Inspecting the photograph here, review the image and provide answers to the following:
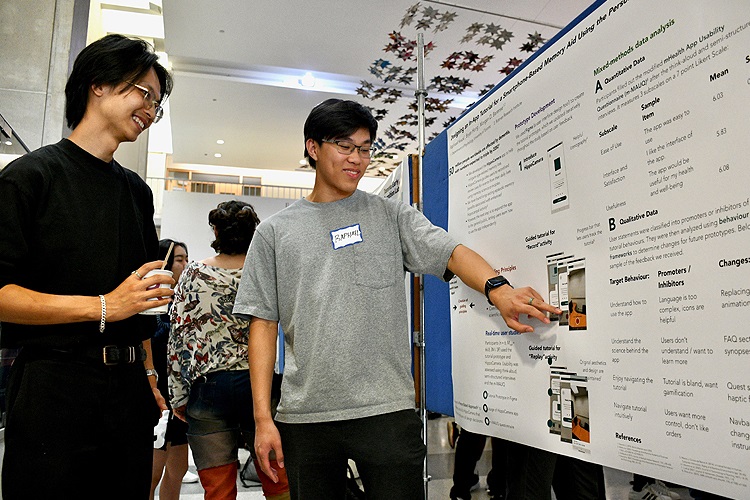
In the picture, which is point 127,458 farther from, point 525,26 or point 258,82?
point 258,82

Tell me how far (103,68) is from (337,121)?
0.63m

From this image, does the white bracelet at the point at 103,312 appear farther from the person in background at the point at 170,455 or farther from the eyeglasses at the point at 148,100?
the person in background at the point at 170,455

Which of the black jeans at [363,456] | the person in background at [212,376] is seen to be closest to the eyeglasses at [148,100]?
the person in background at [212,376]

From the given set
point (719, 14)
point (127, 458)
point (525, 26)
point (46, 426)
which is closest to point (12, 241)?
point (46, 426)

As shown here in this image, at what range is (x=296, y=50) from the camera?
7.86 metres

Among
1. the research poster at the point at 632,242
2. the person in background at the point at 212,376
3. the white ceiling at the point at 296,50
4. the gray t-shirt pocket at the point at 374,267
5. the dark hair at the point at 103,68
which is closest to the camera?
the research poster at the point at 632,242

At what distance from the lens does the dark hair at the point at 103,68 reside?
142cm

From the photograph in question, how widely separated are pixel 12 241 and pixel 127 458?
0.59 m

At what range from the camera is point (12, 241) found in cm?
119

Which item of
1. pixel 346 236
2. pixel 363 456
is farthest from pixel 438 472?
pixel 346 236

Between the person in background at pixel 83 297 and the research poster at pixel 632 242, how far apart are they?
952 millimetres

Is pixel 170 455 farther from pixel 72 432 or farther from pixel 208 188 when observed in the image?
pixel 208 188

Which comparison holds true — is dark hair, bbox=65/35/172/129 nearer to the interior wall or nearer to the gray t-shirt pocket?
the gray t-shirt pocket

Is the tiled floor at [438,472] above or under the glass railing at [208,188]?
under
